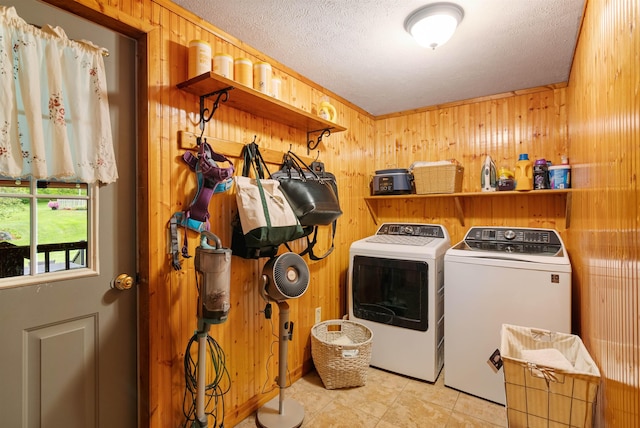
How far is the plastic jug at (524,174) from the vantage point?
251cm

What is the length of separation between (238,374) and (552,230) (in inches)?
94.7

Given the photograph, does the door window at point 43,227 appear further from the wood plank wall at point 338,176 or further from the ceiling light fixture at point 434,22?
the ceiling light fixture at point 434,22

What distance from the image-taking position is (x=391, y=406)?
2.13 metres

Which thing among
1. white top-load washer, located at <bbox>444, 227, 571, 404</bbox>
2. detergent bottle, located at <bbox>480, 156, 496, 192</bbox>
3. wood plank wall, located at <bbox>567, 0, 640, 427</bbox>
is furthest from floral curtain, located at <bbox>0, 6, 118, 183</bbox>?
detergent bottle, located at <bbox>480, 156, 496, 192</bbox>

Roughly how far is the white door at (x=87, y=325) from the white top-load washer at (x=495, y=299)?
1.98 m

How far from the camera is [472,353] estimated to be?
2.25 metres

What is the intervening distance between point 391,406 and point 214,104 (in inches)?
83.5

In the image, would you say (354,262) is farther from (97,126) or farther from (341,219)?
(97,126)

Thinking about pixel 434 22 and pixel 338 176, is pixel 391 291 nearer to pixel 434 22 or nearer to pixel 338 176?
pixel 338 176

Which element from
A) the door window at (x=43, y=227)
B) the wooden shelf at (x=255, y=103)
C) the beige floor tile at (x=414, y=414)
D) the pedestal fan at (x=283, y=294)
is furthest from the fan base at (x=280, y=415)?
the wooden shelf at (x=255, y=103)

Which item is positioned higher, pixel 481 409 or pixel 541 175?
pixel 541 175

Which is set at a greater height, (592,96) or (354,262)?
(592,96)

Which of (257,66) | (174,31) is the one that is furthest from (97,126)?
(257,66)

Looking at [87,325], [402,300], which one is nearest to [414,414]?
[402,300]
